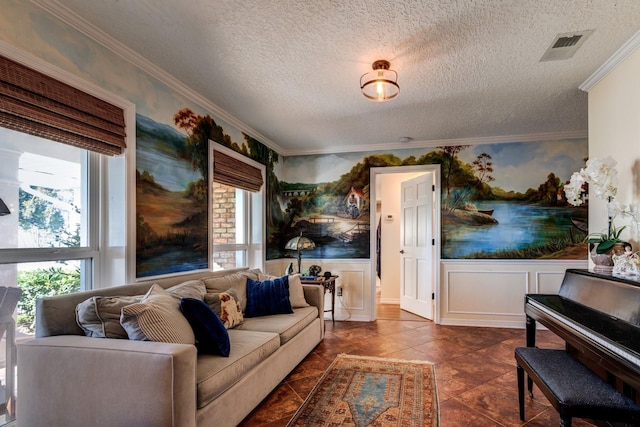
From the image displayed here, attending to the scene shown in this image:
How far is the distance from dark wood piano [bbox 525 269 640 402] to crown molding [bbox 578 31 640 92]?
152 cm

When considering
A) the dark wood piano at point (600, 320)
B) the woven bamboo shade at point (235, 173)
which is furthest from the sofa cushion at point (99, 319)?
the dark wood piano at point (600, 320)

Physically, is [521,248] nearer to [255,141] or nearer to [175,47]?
[255,141]

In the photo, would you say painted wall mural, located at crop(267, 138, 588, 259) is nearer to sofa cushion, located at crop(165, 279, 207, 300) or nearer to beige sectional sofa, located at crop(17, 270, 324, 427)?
sofa cushion, located at crop(165, 279, 207, 300)

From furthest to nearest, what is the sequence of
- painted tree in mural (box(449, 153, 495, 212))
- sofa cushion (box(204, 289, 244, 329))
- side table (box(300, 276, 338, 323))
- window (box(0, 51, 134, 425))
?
painted tree in mural (box(449, 153, 495, 212)) → side table (box(300, 276, 338, 323)) → sofa cushion (box(204, 289, 244, 329)) → window (box(0, 51, 134, 425))

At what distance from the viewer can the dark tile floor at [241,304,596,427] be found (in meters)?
2.23

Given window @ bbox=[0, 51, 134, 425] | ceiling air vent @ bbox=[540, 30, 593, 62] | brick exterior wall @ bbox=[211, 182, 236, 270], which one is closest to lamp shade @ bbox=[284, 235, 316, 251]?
brick exterior wall @ bbox=[211, 182, 236, 270]

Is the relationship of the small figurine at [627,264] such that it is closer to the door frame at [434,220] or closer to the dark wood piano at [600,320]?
the dark wood piano at [600,320]

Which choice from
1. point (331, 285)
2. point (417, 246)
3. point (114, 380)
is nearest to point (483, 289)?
point (417, 246)

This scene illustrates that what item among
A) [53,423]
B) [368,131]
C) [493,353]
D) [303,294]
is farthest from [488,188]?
[53,423]

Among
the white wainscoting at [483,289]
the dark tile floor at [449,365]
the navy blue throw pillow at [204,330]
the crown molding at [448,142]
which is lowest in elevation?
the dark tile floor at [449,365]

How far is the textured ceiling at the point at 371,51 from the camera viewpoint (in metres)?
1.95

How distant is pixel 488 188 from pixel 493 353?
2127 millimetres

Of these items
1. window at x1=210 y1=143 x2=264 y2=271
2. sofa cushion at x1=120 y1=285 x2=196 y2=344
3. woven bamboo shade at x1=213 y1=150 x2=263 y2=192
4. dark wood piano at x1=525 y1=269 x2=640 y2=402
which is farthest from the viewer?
window at x1=210 y1=143 x2=264 y2=271

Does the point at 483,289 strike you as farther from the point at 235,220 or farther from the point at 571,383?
the point at 235,220
